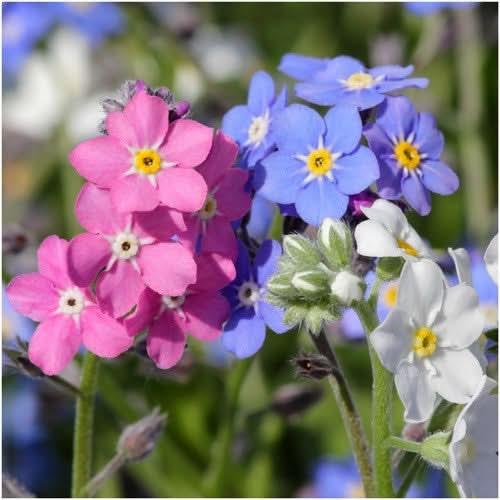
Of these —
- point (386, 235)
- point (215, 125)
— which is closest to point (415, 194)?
point (386, 235)

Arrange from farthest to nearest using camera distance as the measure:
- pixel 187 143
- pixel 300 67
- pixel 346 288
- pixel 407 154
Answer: pixel 300 67 → pixel 407 154 → pixel 187 143 → pixel 346 288

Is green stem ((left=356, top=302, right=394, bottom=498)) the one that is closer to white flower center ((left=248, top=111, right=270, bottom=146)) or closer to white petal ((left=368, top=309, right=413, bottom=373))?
white petal ((left=368, top=309, right=413, bottom=373))

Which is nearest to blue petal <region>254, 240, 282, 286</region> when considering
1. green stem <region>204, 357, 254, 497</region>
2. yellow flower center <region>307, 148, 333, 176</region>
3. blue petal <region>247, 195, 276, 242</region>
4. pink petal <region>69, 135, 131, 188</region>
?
yellow flower center <region>307, 148, 333, 176</region>

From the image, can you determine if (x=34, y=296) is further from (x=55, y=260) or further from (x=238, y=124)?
(x=238, y=124)

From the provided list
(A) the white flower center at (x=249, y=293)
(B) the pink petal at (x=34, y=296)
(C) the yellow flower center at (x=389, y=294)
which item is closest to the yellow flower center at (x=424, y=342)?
(A) the white flower center at (x=249, y=293)

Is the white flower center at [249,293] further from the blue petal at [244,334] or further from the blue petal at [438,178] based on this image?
the blue petal at [438,178]

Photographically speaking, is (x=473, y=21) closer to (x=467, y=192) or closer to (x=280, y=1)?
(x=467, y=192)
